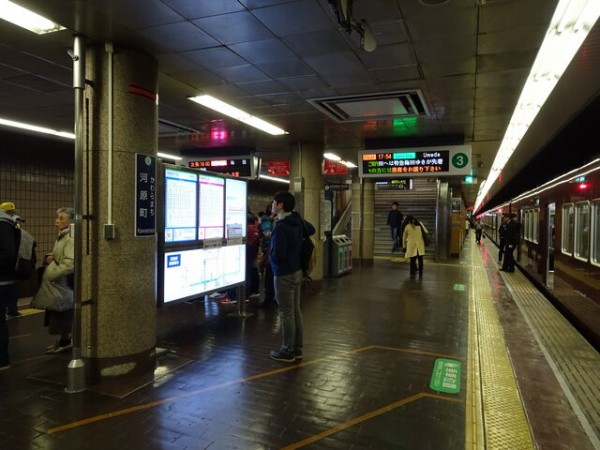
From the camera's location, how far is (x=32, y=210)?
9016mm

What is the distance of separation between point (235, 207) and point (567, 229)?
570 cm

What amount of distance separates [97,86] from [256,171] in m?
6.54

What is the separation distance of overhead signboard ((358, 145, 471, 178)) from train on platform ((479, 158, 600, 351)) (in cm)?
182

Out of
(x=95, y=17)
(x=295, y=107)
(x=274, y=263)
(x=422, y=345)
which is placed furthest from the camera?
(x=295, y=107)

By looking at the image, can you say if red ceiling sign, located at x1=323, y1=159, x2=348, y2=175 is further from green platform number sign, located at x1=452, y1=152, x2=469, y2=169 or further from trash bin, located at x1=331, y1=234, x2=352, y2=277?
green platform number sign, located at x1=452, y1=152, x2=469, y2=169

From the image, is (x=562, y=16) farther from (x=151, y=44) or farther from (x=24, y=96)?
(x=24, y=96)

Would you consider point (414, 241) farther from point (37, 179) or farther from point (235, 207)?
point (37, 179)

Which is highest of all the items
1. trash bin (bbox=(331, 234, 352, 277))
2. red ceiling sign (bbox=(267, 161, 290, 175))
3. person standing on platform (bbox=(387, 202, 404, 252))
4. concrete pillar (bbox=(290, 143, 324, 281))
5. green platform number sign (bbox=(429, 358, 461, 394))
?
red ceiling sign (bbox=(267, 161, 290, 175))

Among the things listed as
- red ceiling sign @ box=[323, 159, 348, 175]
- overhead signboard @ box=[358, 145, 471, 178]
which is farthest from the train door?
red ceiling sign @ box=[323, 159, 348, 175]

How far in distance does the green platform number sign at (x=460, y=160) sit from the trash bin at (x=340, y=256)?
3.74m

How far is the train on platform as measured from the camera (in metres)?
5.89

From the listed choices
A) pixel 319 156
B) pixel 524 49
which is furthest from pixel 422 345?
pixel 319 156

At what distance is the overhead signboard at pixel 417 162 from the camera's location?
840 cm

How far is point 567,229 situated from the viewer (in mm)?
7477
